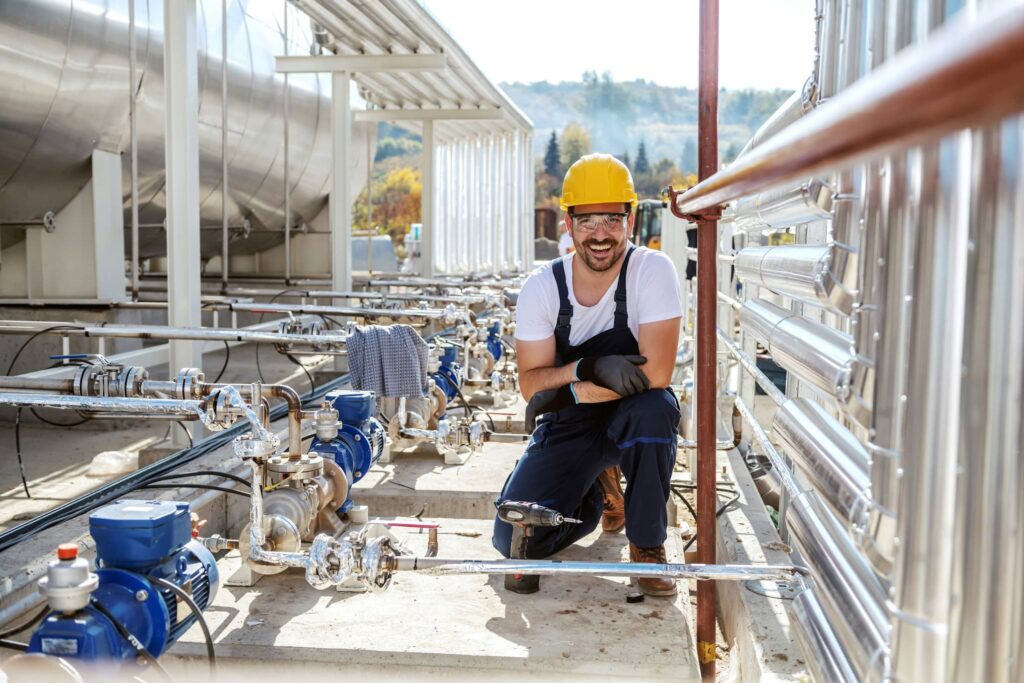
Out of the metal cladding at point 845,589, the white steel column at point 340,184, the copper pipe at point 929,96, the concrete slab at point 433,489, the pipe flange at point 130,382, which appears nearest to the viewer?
the copper pipe at point 929,96

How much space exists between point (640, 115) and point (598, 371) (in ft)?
552

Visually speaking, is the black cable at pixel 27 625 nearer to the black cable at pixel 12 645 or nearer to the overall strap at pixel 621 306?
the black cable at pixel 12 645

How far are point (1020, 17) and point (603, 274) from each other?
8.85 ft

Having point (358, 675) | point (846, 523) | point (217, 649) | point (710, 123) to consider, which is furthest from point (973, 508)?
point (217, 649)

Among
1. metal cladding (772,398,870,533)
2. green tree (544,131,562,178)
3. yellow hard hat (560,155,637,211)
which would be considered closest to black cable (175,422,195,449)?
yellow hard hat (560,155,637,211)

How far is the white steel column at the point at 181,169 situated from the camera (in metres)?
4.27

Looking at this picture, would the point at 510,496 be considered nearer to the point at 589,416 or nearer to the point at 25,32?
the point at 589,416

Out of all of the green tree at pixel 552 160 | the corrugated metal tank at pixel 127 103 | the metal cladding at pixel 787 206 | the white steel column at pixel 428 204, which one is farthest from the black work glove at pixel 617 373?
the green tree at pixel 552 160

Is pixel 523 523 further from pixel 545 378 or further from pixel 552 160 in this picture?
pixel 552 160

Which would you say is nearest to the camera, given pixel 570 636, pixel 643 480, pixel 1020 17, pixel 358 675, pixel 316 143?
pixel 1020 17

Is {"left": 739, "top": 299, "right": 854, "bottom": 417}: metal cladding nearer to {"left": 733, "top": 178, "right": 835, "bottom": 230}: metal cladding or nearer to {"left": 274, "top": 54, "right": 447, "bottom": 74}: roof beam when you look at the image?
{"left": 733, "top": 178, "right": 835, "bottom": 230}: metal cladding

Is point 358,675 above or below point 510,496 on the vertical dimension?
below

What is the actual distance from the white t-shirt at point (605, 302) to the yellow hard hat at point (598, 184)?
0.20 m

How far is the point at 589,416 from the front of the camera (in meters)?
3.21
